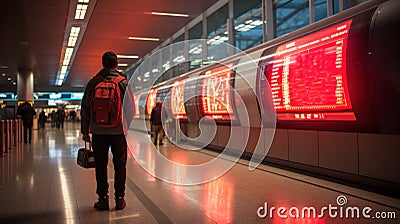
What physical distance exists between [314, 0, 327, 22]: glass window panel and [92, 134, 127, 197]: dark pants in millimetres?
5781

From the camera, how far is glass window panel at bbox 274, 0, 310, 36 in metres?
9.03

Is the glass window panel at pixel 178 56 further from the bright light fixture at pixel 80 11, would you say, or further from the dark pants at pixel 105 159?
the dark pants at pixel 105 159

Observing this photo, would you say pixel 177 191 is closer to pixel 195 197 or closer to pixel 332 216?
pixel 195 197

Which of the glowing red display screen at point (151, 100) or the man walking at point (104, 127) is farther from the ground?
the glowing red display screen at point (151, 100)

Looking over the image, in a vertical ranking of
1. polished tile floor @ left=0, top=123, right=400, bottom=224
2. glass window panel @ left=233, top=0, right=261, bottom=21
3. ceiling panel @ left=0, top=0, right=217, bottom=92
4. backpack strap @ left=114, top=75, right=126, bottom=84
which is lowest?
polished tile floor @ left=0, top=123, right=400, bottom=224

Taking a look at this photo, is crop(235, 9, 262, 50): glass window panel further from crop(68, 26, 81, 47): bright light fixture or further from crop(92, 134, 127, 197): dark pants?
crop(92, 134, 127, 197): dark pants

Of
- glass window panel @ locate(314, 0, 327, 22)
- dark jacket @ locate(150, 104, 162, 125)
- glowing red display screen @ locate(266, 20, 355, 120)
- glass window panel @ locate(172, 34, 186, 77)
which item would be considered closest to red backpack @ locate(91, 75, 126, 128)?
glowing red display screen @ locate(266, 20, 355, 120)

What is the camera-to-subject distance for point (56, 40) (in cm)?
1401

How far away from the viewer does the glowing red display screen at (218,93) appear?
29.1 feet

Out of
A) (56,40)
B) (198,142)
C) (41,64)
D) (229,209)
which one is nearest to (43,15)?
(56,40)

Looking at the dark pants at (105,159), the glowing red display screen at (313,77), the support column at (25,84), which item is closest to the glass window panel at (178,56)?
the support column at (25,84)

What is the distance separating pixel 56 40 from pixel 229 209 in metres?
11.8

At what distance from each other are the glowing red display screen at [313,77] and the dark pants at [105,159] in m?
2.86

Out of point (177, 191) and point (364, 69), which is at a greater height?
point (364, 69)
